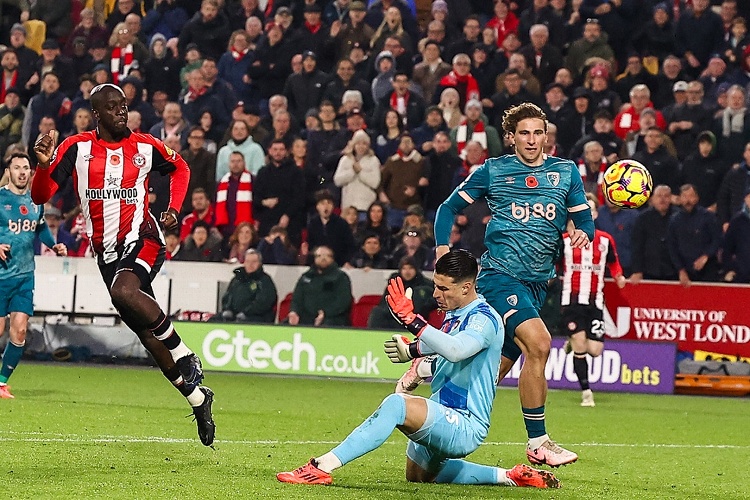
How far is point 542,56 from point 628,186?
930 cm

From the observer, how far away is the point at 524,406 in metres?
8.36

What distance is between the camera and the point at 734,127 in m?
17.3

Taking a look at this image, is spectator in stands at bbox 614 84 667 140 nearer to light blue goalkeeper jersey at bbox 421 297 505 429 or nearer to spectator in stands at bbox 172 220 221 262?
spectator in stands at bbox 172 220 221 262

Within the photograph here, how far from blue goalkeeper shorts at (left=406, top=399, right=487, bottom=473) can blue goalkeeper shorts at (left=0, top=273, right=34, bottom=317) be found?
22.8 ft

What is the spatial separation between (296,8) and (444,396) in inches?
590

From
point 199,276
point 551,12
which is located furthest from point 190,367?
point 551,12

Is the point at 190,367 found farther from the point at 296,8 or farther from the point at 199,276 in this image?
the point at 296,8

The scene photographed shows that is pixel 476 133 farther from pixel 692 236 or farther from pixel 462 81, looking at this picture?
pixel 692 236

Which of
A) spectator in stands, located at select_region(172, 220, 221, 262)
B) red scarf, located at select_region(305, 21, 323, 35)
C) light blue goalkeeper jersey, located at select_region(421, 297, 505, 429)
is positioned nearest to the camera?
light blue goalkeeper jersey, located at select_region(421, 297, 505, 429)

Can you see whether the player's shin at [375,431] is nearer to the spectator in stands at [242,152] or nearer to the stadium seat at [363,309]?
the stadium seat at [363,309]

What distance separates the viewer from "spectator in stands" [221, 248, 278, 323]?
16594 millimetres

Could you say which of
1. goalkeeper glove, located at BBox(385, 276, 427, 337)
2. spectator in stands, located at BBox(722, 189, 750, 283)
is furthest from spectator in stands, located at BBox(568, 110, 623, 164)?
goalkeeper glove, located at BBox(385, 276, 427, 337)

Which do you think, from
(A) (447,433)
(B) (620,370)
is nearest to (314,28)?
(B) (620,370)

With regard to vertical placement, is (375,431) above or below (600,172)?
below
